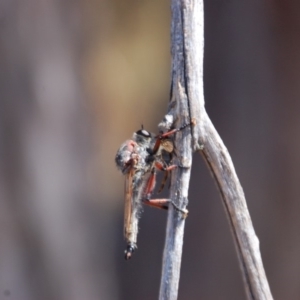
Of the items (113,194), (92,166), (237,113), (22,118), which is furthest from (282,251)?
(22,118)

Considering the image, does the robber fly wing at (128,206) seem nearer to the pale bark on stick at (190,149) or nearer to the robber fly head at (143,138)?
the robber fly head at (143,138)

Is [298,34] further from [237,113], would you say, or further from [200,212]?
[200,212]

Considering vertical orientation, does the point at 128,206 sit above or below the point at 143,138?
below

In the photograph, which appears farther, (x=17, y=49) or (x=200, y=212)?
(x=200, y=212)

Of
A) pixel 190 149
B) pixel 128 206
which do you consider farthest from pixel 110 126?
pixel 190 149

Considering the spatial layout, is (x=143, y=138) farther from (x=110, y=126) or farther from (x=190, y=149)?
(x=110, y=126)

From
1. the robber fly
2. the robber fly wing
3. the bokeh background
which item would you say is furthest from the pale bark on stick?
the bokeh background

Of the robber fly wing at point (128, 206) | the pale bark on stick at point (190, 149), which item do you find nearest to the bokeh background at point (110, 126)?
the robber fly wing at point (128, 206)
